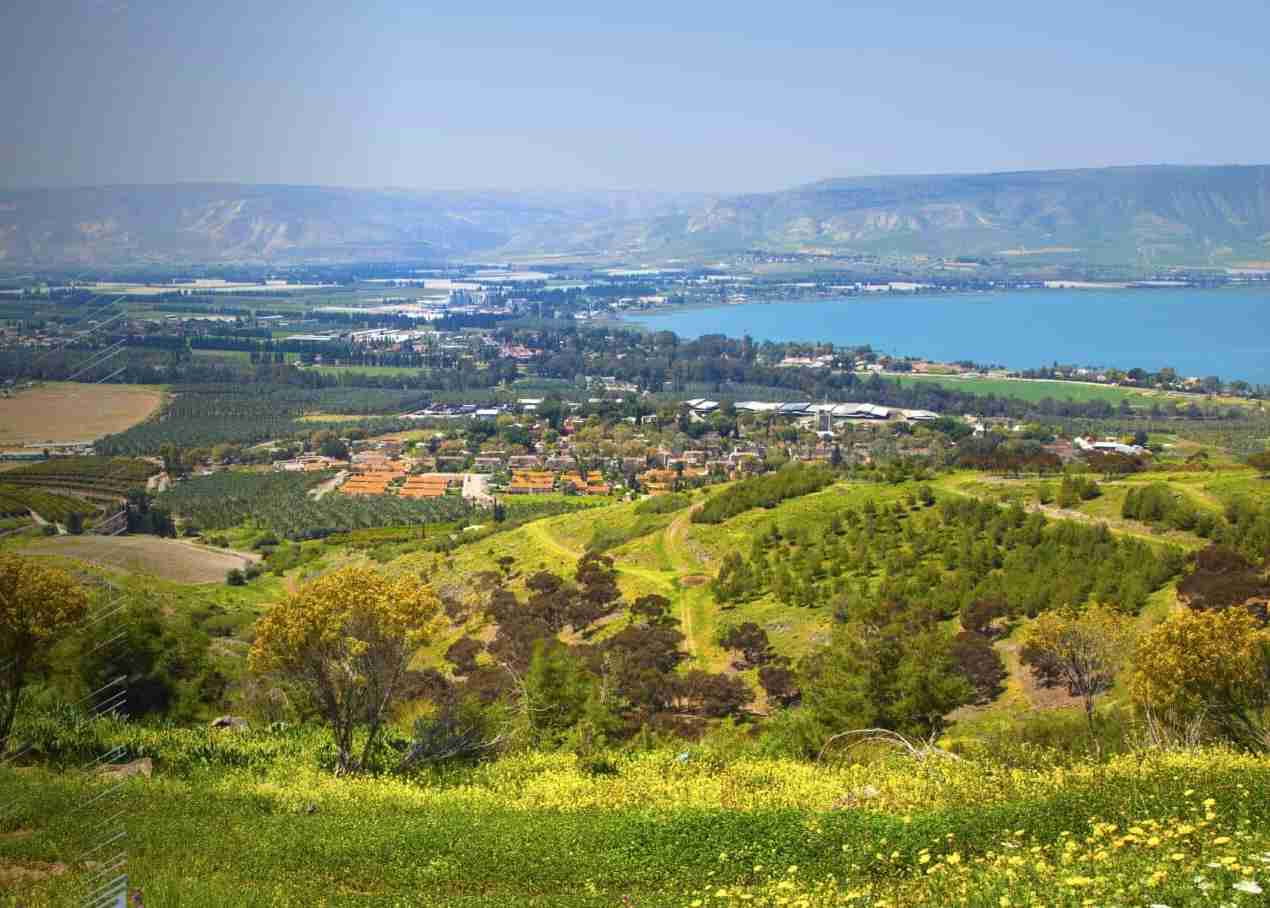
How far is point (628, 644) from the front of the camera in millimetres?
20234

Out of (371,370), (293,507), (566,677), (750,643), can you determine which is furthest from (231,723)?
(371,370)

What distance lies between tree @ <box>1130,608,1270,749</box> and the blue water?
2850 inches

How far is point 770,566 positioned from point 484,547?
9.95 m

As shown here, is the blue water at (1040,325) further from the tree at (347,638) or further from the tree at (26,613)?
the tree at (26,613)

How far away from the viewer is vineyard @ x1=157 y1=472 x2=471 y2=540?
32.2m

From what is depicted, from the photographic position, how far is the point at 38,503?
11656 millimetres

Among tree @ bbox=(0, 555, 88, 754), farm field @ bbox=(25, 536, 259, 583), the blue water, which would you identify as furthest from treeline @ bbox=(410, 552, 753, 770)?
the blue water

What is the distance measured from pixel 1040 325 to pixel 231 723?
10639 centimetres

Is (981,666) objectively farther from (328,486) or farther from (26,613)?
(328,486)

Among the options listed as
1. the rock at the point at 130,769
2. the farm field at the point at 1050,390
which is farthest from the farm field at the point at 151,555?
the farm field at the point at 1050,390

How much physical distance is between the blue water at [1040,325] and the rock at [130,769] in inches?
3109

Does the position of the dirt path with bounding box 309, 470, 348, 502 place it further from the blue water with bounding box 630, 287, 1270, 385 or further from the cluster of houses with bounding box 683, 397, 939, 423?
the blue water with bounding box 630, 287, 1270, 385

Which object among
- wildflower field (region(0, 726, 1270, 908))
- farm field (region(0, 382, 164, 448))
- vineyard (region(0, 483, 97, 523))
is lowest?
wildflower field (region(0, 726, 1270, 908))

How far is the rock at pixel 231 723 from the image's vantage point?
12666mm
